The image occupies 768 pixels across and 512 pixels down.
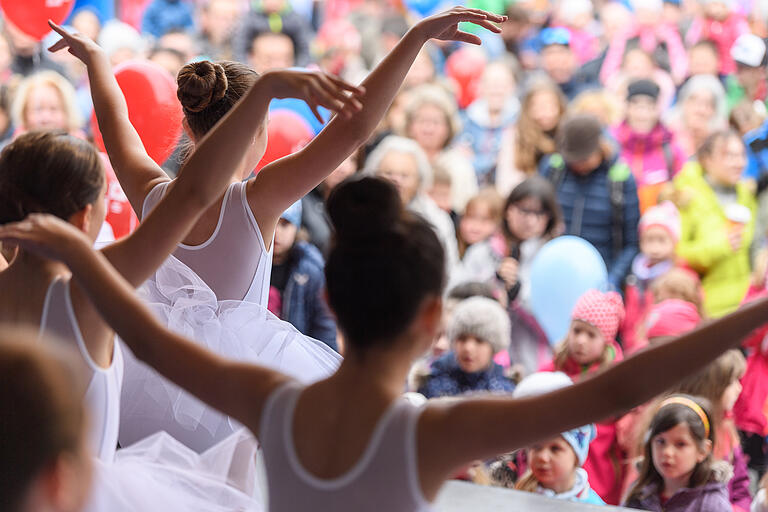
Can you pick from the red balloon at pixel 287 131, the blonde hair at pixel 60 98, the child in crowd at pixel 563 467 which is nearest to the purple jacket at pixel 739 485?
the child in crowd at pixel 563 467

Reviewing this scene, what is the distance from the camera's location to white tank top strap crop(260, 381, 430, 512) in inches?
55.7

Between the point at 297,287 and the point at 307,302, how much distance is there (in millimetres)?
79

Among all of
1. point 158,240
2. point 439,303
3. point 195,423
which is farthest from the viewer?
point 195,423

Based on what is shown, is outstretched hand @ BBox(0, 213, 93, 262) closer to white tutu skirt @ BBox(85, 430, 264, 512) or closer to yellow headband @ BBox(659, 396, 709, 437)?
white tutu skirt @ BBox(85, 430, 264, 512)

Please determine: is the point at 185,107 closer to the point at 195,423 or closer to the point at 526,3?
the point at 195,423

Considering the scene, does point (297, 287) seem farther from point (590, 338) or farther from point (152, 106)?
point (152, 106)

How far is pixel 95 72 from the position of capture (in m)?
2.32

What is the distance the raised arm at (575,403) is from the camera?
141 centimetres

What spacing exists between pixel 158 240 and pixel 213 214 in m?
A: 0.57

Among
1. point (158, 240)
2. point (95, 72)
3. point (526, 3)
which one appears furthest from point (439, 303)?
point (526, 3)

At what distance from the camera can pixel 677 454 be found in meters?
3.28

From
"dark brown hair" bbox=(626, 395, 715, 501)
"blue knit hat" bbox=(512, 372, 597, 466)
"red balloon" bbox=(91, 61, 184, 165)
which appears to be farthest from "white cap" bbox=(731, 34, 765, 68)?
"red balloon" bbox=(91, 61, 184, 165)

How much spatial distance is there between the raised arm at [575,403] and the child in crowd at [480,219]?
4169mm

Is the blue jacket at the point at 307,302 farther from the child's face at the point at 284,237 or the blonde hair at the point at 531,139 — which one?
the blonde hair at the point at 531,139
